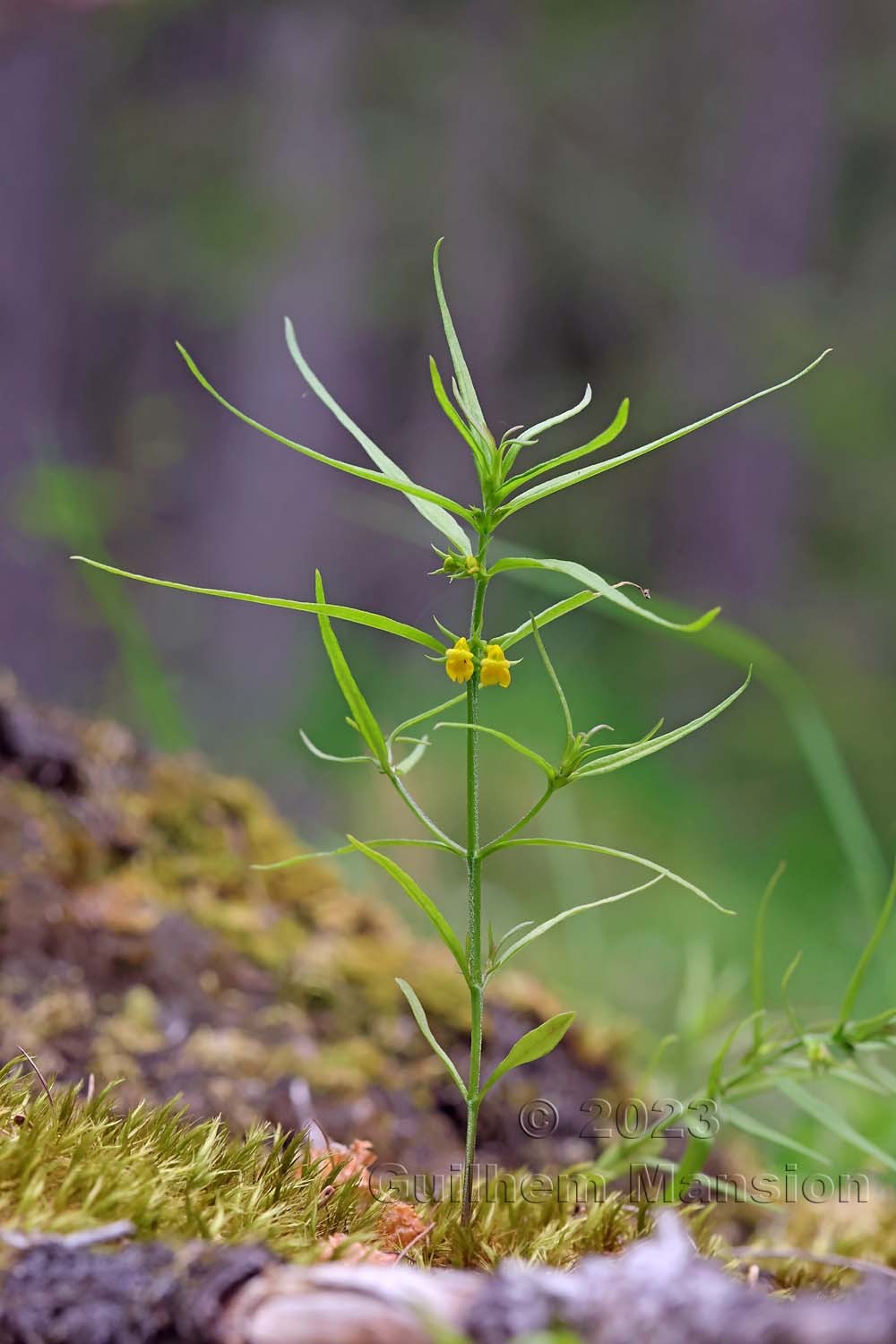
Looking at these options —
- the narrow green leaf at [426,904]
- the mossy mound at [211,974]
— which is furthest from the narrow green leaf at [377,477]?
the mossy mound at [211,974]

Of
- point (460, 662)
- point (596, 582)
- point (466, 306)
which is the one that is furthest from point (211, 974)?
point (466, 306)

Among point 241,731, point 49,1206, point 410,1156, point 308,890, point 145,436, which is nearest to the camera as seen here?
point 49,1206

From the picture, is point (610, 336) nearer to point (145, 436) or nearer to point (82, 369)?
point (82, 369)

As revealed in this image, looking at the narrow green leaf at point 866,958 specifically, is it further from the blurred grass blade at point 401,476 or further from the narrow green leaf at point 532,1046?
the blurred grass blade at point 401,476

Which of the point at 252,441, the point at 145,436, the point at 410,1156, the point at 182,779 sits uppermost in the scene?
the point at 252,441

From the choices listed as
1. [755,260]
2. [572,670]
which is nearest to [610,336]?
[755,260]

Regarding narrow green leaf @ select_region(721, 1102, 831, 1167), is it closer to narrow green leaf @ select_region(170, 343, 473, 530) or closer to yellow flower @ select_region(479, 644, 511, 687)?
yellow flower @ select_region(479, 644, 511, 687)
